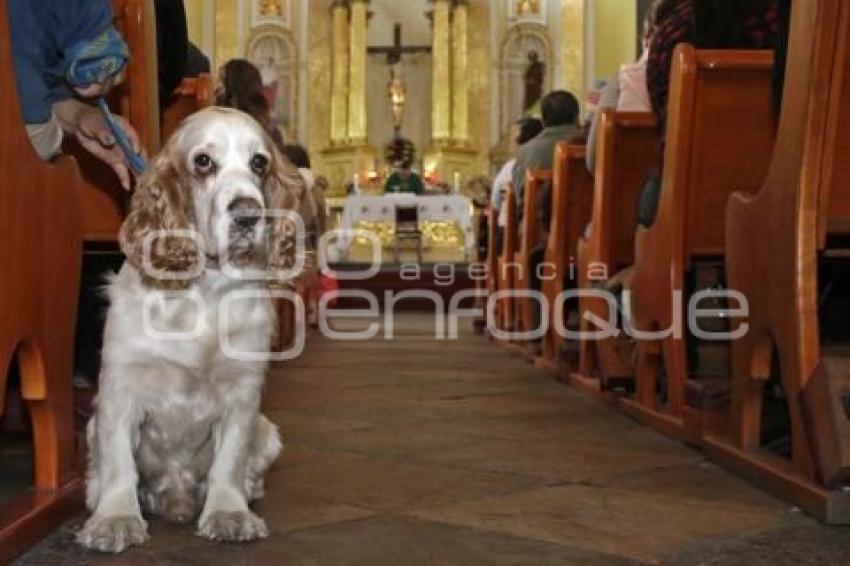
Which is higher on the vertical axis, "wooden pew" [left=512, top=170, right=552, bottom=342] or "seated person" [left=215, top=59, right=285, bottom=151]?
"seated person" [left=215, top=59, right=285, bottom=151]

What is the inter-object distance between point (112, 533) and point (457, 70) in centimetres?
1494

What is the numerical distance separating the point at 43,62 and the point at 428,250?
12732mm

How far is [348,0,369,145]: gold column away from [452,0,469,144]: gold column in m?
1.23

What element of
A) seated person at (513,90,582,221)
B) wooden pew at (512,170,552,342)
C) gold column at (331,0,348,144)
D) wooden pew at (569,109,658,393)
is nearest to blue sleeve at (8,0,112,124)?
wooden pew at (569,109,658,393)

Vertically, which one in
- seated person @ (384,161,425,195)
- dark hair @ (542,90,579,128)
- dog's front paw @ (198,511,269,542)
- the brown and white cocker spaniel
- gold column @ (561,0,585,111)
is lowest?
seated person @ (384,161,425,195)

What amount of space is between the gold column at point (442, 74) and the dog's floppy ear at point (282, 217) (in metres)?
14.4

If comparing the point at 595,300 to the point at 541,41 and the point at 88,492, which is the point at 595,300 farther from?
the point at 541,41

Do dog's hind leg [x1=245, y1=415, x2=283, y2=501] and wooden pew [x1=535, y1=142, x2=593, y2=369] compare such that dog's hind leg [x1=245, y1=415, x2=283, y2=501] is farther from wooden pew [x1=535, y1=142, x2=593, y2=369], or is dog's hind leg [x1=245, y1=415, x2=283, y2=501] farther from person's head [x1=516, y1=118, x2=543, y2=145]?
person's head [x1=516, y1=118, x2=543, y2=145]

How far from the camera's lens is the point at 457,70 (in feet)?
53.9

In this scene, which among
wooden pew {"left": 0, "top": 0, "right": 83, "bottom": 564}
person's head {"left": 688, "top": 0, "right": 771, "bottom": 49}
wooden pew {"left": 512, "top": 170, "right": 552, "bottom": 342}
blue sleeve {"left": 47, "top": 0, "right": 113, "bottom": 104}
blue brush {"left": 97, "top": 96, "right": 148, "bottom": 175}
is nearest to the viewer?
wooden pew {"left": 0, "top": 0, "right": 83, "bottom": 564}

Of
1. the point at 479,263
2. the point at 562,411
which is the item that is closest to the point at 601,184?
the point at 562,411

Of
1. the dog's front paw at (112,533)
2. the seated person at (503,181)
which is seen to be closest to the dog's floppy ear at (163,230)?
the dog's front paw at (112,533)

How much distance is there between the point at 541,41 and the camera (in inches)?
655

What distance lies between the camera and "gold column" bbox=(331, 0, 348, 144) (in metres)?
16.6
